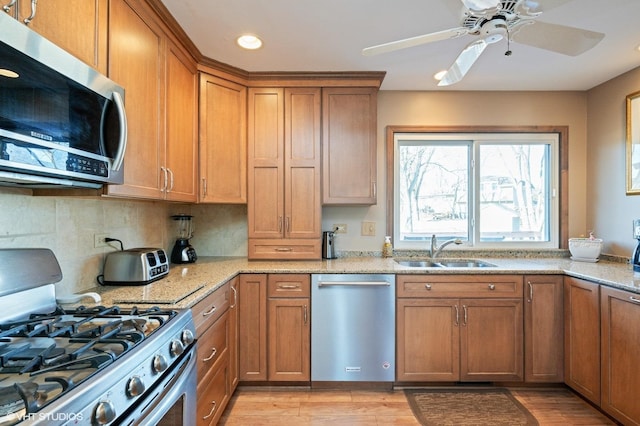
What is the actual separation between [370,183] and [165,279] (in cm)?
166

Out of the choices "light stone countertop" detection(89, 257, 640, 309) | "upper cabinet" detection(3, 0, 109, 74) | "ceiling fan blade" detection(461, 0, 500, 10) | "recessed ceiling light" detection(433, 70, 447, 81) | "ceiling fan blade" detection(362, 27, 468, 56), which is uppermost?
"recessed ceiling light" detection(433, 70, 447, 81)

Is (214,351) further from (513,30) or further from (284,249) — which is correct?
(513,30)

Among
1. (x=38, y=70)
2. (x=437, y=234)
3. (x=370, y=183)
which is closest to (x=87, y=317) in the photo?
(x=38, y=70)

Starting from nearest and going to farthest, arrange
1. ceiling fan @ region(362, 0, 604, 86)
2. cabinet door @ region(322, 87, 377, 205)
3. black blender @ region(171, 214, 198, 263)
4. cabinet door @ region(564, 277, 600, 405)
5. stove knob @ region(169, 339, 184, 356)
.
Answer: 1. stove knob @ region(169, 339, 184, 356)
2. ceiling fan @ region(362, 0, 604, 86)
3. cabinet door @ region(564, 277, 600, 405)
4. black blender @ region(171, 214, 198, 263)
5. cabinet door @ region(322, 87, 377, 205)

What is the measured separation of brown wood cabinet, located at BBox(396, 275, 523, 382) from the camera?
2.24 metres

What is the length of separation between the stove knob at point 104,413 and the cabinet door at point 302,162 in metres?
1.79

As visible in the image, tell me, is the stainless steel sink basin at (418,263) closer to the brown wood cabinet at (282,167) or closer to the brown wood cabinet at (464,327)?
the brown wood cabinet at (464,327)

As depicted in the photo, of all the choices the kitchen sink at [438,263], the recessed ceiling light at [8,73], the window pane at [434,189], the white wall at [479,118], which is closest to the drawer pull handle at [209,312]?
the recessed ceiling light at [8,73]

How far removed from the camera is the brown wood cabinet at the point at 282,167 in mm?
2531

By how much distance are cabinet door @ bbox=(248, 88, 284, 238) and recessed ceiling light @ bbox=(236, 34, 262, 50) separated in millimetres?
452

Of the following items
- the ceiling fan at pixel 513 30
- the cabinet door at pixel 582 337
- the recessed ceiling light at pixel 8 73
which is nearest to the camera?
the recessed ceiling light at pixel 8 73

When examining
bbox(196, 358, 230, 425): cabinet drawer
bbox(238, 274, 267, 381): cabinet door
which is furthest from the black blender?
bbox(196, 358, 230, 425): cabinet drawer

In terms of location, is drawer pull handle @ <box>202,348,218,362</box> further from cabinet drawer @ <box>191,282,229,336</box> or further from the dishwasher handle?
the dishwasher handle

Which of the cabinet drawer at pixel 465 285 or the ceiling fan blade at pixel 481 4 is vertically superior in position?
the ceiling fan blade at pixel 481 4
